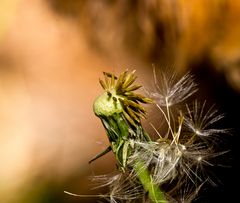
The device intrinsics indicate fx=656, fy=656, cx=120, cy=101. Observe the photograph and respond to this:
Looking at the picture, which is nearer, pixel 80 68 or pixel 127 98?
pixel 127 98

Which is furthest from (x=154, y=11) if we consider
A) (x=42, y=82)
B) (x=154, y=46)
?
(x=42, y=82)

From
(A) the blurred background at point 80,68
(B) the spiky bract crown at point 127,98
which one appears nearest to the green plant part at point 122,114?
(B) the spiky bract crown at point 127,98

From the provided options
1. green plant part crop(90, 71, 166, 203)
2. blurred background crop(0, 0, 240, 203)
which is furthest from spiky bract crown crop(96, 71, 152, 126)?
blurred background crop(0, 0, 240, 203)

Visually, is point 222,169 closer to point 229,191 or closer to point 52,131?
point 229,191

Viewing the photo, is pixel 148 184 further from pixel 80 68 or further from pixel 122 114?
pixel 80 68

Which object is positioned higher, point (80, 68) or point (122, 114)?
point (80, 68)

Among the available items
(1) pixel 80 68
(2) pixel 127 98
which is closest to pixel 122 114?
(2) pixel 127 98
